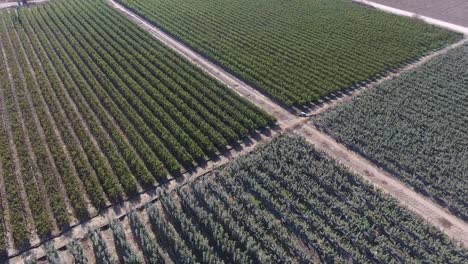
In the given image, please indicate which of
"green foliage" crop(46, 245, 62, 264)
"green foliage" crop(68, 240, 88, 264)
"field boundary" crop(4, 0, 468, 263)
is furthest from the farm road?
"green foliage" crop(46, 245, 62, 264)

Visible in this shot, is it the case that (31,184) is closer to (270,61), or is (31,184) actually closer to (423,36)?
(270,61)

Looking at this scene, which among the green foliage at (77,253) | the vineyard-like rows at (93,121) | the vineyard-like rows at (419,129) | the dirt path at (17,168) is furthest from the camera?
the vineyard-like rows at (419,129)

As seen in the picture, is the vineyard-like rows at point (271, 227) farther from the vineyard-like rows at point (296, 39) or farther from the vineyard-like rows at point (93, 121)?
the vineyard-like rows at point (296, 39)


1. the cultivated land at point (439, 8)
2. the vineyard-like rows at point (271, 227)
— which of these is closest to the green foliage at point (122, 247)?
the vineyard-like rows at point (271, 227)

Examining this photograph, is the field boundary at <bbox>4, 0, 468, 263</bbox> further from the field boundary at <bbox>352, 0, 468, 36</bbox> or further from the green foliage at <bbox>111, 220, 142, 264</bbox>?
the field boundary at <bbox>352, 0, 468, 36</bbox>

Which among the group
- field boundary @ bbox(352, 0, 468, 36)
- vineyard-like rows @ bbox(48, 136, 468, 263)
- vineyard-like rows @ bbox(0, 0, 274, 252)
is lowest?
vineyard-like rows @ bbox(48, 136, 468, 263)

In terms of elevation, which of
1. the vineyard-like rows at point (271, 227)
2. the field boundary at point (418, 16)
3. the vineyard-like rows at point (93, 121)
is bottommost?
the vineyard-like rows at point (271, 227)
